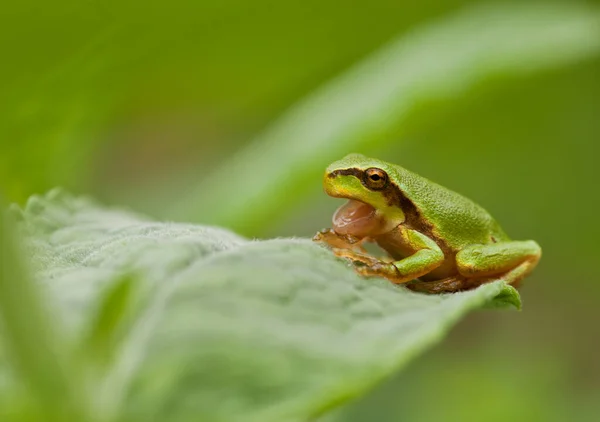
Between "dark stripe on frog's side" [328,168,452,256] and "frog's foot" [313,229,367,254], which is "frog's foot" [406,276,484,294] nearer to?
"dark stripe on frog's side" [328,168,452,256]

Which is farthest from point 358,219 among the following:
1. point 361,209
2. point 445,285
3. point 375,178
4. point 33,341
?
point 33,341

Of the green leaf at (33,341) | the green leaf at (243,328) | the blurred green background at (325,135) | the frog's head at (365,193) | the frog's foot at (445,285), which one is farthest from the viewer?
the frog's head at (365,193)

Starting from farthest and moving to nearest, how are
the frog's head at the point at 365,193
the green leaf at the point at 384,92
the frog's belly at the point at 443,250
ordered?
the green leaf at the point at 384,92 < the frog's belly at the point at 443,250 < the frog's head at the point at 365,193

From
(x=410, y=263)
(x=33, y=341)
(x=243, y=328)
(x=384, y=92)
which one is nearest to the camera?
(x=33, y=341)

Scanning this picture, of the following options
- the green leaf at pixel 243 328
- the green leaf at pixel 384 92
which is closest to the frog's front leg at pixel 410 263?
the green leaf at pixel 243 328

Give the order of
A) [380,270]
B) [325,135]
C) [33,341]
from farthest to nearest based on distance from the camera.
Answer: [325,135] → [380,270] → [33,341]

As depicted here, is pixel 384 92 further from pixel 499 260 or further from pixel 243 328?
pixel 243 328

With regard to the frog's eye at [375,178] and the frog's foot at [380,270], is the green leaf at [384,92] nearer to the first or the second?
the frog's eye at [375,178]
